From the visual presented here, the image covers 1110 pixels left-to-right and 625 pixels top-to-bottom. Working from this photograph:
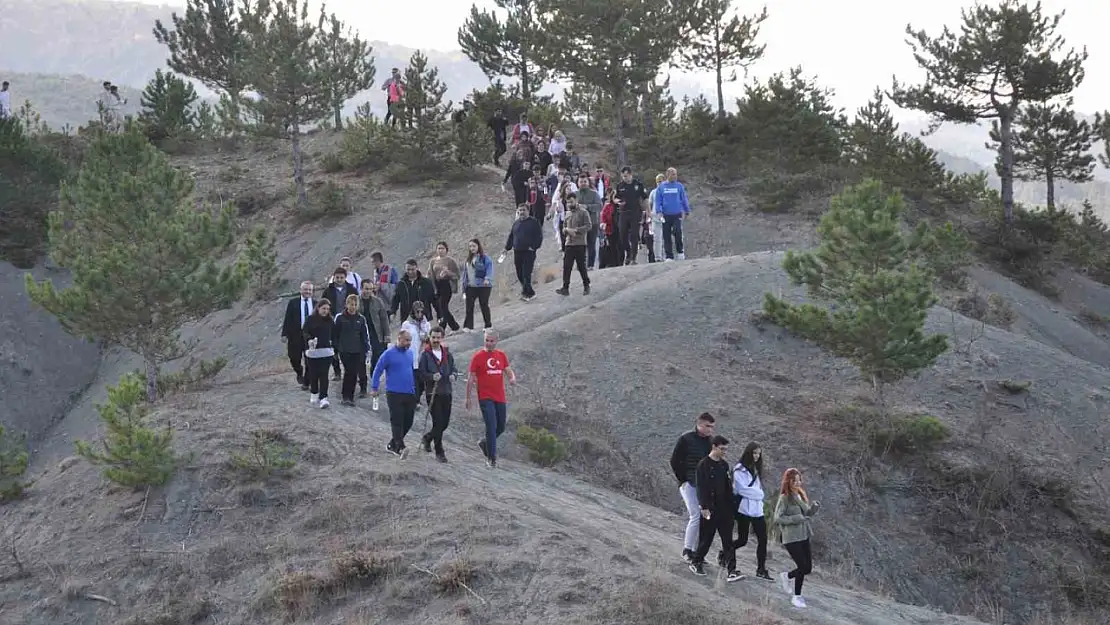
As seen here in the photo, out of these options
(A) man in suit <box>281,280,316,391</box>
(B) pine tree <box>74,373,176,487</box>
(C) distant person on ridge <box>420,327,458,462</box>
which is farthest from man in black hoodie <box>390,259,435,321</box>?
(B) pine tree <box>74,373,176,487</box>

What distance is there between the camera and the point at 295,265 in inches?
1211

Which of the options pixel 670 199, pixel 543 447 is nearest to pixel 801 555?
pixel 543 447

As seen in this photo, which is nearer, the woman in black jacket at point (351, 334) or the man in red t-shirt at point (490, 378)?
the man in red t-shirt at point (490, 378)

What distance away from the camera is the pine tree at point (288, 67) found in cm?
3003

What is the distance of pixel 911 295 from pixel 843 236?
165cm

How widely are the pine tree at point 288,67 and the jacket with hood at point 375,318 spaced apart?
17.3 m

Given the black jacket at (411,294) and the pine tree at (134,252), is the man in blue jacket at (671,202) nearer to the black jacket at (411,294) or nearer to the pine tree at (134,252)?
the black jacket at (411,294)

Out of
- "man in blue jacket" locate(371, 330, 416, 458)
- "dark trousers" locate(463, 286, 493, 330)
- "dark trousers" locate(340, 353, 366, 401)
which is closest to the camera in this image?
"man in blue jacket" locate(371, 330, 416, 458)

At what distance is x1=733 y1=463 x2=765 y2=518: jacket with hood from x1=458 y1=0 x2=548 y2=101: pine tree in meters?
31.6

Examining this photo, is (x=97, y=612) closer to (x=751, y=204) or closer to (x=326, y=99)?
(x=326, y=99)

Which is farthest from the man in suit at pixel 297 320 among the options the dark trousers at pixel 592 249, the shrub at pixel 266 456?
the dark trousers at pixel 592 249

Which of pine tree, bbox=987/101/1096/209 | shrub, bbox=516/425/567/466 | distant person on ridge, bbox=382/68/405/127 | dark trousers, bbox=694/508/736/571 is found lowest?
shrub, bbox=516/425/567/466

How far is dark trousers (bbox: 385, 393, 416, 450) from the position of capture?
12242 millimetres

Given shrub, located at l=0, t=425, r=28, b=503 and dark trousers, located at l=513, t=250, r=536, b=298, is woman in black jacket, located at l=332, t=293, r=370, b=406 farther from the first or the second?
dark trousers, located at l=513, t=250, r=536, b=298
